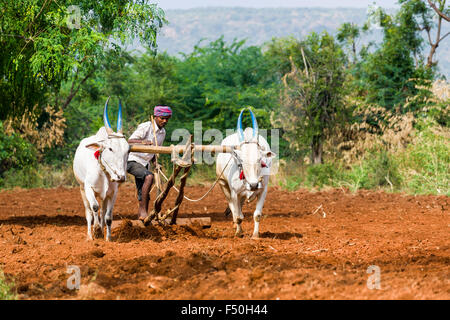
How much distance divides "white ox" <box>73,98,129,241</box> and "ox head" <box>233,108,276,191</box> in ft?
4.23

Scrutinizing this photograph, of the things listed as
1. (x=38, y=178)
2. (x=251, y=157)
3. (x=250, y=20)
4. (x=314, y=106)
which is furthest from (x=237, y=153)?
(x=250, y=20)

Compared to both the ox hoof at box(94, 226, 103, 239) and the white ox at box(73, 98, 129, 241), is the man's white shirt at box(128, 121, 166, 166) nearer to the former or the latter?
the white ox at box(73, 98, 129, 241)

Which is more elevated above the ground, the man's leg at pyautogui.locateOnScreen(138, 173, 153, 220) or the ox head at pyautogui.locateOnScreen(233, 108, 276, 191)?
the ox head at pyautogui.locateOnScreen(233, 108, 276, 191)

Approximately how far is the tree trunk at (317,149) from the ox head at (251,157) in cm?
853

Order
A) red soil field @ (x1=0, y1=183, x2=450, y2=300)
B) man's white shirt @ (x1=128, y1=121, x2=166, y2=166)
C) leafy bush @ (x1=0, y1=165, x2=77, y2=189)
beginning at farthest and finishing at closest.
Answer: leafy bush @ (x1=0, y1=165, x2=77, y2=189) < man's white shirt @ (x1=128, y1=121, x2=166, y2=166) < red soil field @ (x1=0, y1=183, x2=450, y2=300)

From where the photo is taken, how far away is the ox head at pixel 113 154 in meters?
6.24

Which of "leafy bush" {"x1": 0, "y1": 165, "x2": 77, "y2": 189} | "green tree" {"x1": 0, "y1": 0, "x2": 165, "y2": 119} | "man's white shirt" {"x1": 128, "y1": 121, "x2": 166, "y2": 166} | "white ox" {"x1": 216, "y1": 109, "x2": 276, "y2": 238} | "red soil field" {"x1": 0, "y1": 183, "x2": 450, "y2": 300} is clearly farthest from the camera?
"leafy bush" {"x1": 0, "y1": 165, "x2": 77, "y2": 189}

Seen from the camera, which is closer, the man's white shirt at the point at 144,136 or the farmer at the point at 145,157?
the farmer at the point at 145,157

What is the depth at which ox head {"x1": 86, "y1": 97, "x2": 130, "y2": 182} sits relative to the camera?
6.24 meters

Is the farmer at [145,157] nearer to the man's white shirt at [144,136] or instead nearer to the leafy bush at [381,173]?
the man's white shirt at [144,136]

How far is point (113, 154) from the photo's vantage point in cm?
630

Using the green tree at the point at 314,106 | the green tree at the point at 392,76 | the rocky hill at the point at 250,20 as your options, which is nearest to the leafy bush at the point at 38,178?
the green tree at the point at 314,106

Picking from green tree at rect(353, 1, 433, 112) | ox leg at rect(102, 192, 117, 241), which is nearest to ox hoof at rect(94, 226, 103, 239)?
ox leg at rect(102, 192, 117, 241)

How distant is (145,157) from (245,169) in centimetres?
170
